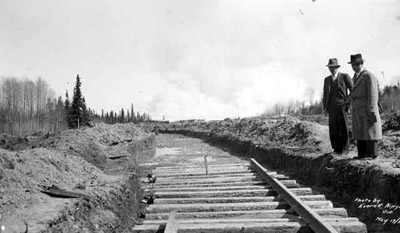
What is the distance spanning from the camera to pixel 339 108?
7.62m

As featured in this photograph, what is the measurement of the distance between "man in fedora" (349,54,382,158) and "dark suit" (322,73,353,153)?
0.77 m

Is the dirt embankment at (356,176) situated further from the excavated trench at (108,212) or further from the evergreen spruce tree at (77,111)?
the evergreen spruce tree at (77,111)

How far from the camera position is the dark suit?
7.55 m

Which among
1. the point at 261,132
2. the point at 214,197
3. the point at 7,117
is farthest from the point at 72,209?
the point at 7,117

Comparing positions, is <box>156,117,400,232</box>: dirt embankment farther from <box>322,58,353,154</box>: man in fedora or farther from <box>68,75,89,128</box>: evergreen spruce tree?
<box>68,75,89,128</box>: evergreen spruce tree

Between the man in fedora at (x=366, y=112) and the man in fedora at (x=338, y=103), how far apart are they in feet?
2.51

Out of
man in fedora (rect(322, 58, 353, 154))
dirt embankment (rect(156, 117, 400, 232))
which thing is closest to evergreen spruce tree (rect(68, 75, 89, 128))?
dirt embankment (rect(156, 117, 400, 232))

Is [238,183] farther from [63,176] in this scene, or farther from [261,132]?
[261,132]

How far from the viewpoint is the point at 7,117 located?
162 feet

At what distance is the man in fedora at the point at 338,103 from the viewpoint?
755 centimetres

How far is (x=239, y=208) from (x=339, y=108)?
13.0ft

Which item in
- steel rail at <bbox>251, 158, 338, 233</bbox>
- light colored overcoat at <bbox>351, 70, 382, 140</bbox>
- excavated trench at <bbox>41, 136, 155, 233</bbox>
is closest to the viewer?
steel rail at <bbox>251, 158, 338, 233</bbox>

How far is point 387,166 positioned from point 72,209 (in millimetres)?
4392

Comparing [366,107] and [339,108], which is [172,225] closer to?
[366,107]
